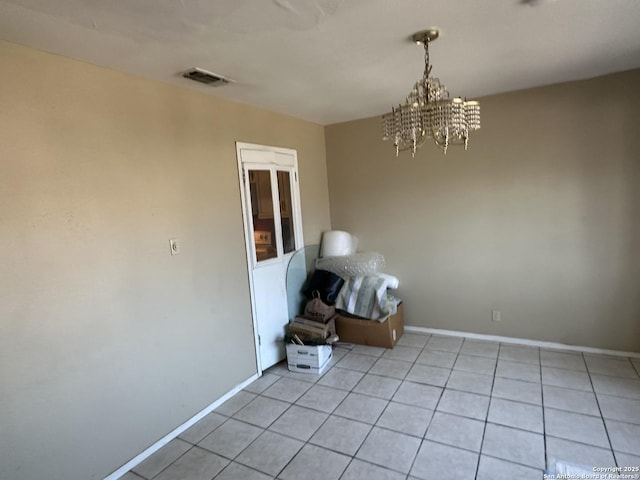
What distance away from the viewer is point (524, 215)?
328 cm

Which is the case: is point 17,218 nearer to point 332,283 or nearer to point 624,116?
point 332,283

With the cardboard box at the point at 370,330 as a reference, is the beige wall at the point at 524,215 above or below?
above

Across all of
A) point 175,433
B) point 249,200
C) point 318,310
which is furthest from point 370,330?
point 175,433

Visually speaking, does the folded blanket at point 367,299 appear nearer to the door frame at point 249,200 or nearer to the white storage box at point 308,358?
the white storage box at point 308,358

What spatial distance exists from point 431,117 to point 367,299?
2141 mm

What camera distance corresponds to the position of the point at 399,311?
12.5 feet

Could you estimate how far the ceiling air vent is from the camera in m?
2.24

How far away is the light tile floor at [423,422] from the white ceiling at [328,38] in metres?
2.37

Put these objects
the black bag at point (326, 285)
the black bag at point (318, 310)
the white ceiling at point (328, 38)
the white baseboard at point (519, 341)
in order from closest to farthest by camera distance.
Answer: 1. the white ceiling at point (328, 38)
2. the white baseboard at point (519, 341)
3. the black bag at point (318, 310)
4. the black bag at point (326, 285)

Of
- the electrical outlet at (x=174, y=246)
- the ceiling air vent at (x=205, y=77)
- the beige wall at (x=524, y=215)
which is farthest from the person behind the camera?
the beige wall at (x=524, y=215)

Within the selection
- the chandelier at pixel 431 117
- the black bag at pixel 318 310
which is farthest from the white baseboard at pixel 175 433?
the chandelier at pixel 431 117

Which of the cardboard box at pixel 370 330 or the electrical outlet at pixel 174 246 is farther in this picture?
the cardboard box at pixel 370 330

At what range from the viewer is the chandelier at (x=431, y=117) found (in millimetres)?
1765

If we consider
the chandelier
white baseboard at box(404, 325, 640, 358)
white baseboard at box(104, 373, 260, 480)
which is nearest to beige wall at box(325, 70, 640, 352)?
white baseboard at box(404, 325, 640, 358)
